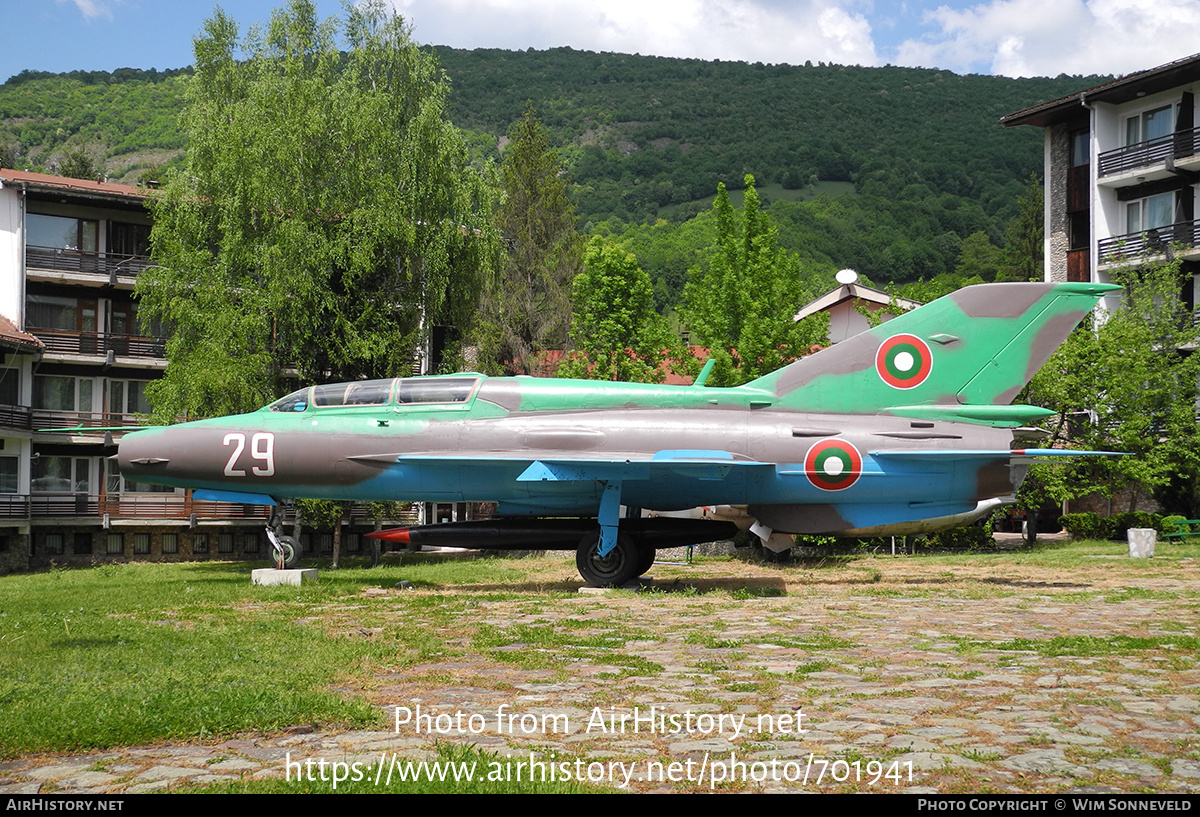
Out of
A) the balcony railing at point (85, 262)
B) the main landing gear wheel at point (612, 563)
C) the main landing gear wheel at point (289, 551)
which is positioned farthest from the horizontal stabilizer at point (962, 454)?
the balcony railing at point (85, 262)

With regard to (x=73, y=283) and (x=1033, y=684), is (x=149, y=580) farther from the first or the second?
(x=73, y=283)

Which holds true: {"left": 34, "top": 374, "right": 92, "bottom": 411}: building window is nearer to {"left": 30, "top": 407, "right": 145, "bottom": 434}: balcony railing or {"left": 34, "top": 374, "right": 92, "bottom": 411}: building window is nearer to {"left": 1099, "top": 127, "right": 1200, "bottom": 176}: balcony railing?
{"left": 30, "top": 407, "right": 145, "bottom": 434}: balcony railing

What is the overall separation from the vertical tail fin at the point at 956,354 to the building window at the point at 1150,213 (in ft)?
93.9

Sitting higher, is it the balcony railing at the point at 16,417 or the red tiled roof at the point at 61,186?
the red tiled roof at the point at 61,186

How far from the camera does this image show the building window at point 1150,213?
41375mm

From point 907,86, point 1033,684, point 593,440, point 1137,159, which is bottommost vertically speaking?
point 1033,684

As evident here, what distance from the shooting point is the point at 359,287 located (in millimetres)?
29234

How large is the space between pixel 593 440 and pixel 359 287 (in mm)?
15073

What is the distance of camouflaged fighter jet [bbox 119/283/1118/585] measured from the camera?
53.9 ft

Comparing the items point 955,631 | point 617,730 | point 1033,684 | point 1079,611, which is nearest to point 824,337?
point 1079,611

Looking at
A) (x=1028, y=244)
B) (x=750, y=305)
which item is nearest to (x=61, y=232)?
(x=750, y=305)

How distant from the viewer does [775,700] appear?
7367mm

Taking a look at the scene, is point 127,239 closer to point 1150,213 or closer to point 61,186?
point 61,186

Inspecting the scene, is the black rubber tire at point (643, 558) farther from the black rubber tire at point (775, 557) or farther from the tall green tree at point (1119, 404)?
the tall green tree at point (1119, 404)
